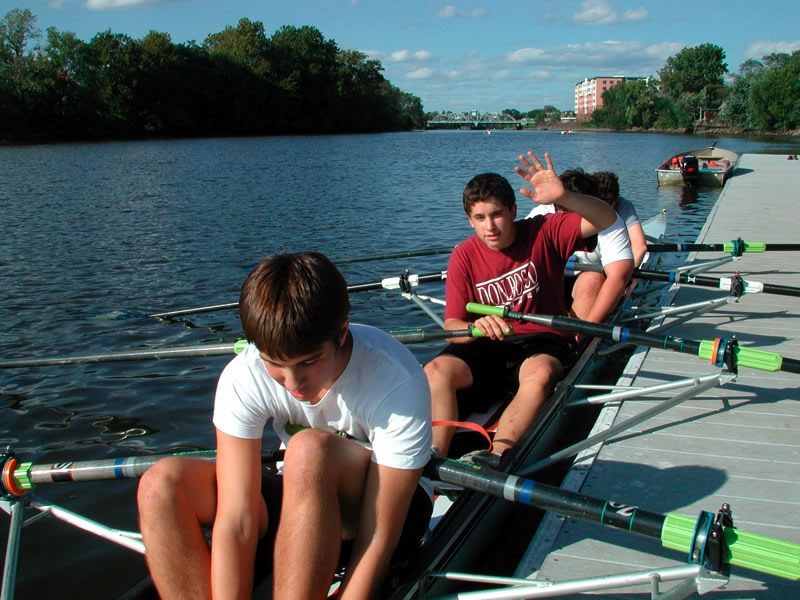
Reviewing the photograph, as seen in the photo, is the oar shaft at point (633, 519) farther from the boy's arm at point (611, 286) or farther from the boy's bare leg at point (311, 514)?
the boy's arm at point (611, 286)

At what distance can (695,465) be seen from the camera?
165 inches

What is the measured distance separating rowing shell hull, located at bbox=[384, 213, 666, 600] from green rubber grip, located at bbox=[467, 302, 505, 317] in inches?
24.1

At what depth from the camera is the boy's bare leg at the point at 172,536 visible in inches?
99.4

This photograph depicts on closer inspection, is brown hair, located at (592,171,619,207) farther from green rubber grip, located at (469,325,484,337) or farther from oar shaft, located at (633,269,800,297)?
green rubber grip, located at (469,325,484,337)

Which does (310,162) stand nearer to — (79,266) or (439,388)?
(79,266)

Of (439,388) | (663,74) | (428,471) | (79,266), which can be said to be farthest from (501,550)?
(663,74)

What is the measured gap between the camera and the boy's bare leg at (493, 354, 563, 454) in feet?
13.3

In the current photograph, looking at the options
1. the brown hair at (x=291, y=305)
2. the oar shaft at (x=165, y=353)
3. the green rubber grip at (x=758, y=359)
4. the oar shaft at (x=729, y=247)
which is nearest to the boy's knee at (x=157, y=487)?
the brown hair at (x=291, y=305)

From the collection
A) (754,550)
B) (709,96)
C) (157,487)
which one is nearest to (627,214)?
(754,550)

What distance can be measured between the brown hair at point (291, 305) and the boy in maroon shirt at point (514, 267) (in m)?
2.27

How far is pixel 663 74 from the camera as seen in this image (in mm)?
129000

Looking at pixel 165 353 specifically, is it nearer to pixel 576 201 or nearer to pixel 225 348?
pixel 225 348

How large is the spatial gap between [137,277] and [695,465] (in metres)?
10.6

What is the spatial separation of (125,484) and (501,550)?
332cm
